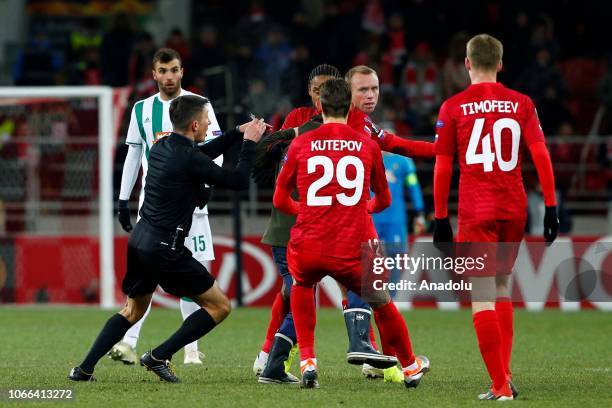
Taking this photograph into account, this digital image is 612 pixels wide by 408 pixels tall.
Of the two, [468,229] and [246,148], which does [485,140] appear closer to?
[468,229]

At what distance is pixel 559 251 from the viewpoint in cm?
1666

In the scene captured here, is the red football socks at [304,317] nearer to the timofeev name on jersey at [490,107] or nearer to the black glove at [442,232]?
the black glove at [442,232]

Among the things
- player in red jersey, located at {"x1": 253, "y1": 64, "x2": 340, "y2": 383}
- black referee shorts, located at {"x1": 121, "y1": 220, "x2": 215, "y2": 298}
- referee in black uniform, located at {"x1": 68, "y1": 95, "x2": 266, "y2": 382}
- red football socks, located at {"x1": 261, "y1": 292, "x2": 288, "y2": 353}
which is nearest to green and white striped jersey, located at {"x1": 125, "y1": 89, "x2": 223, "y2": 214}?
player in red jersey, located at {"x1": 253, "y1": 64, "x2": 340, "y2": 383}

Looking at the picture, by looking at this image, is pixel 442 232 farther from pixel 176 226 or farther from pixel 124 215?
pixel 124 215

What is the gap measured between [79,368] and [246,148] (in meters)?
1.80

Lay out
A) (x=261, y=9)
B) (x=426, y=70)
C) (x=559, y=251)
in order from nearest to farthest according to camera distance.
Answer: (x=559, y=251) → (x=426, y=70) → (x=261, y=9)

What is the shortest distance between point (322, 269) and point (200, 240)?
7.81 feet

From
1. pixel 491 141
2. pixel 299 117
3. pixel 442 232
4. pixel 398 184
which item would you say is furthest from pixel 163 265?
pixel 398 184

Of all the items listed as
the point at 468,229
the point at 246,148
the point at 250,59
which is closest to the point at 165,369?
the point at 246,148

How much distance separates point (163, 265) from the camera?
25.2 ft

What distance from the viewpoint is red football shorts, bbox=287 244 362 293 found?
7258 mm

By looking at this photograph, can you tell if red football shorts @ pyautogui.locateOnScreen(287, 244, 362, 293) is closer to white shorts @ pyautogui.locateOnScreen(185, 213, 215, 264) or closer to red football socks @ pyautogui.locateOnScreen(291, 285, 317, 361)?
red football socks @ pyautogui.locateOnScreen(291, 285, 317, 361)

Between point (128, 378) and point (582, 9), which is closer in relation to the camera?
point (128, 378)

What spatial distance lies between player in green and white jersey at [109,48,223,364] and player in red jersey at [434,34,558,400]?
8.55ft
